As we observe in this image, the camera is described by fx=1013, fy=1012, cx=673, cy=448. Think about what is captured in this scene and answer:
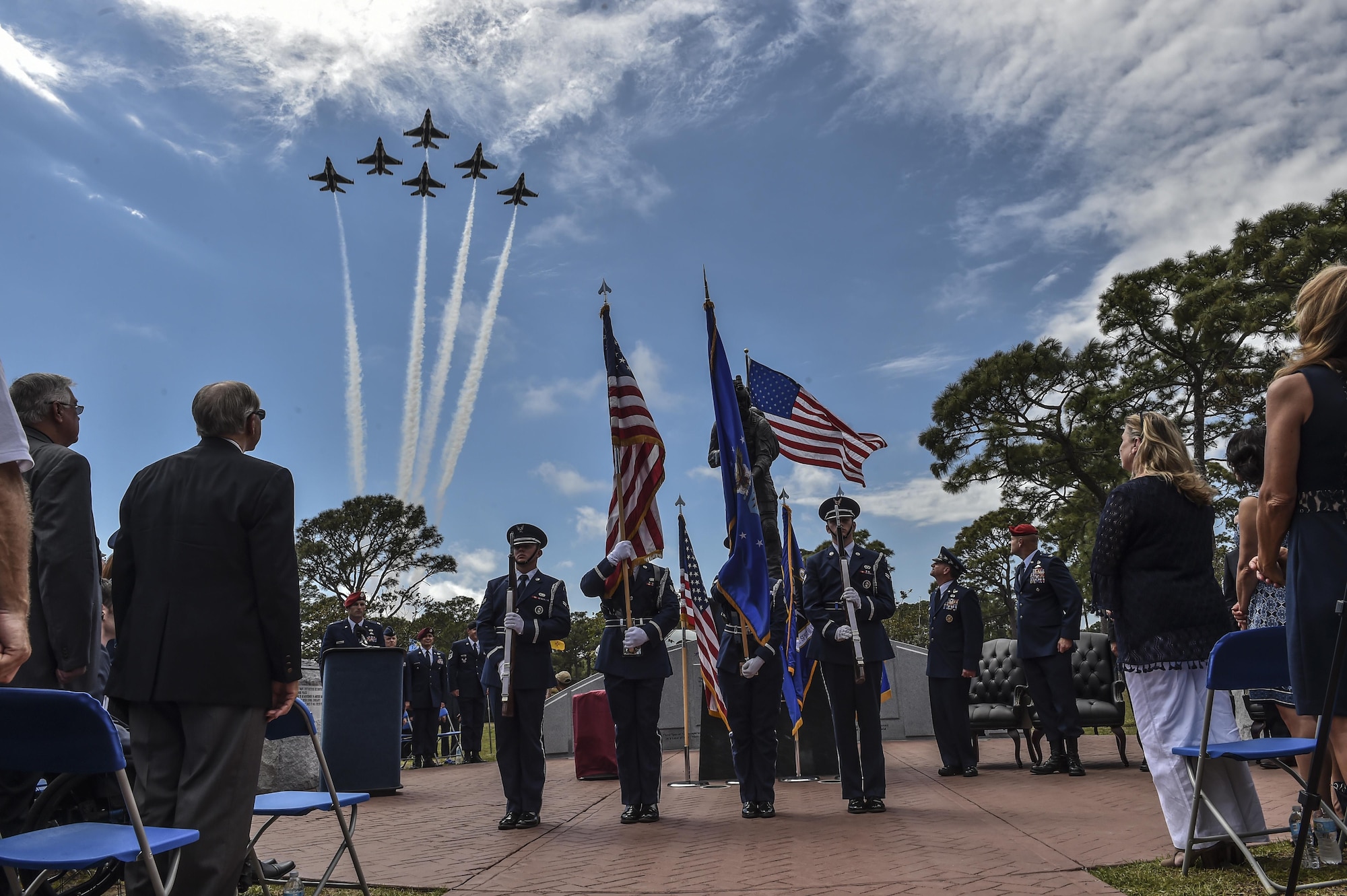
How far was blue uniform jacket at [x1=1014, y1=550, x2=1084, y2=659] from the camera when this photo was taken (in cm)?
925

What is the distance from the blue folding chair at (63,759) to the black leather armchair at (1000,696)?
28.5ft

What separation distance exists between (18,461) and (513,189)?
3985 centimetres

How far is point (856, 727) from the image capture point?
7.68 metres

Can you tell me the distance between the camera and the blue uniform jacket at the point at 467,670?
18141mm

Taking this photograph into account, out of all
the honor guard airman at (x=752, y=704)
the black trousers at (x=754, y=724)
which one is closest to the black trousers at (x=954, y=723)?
the honor guard airman at (x=752, y=704)

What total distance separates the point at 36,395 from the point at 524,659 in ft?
13.6

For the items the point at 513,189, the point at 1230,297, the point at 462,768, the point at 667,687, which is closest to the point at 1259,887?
the point at 462,768

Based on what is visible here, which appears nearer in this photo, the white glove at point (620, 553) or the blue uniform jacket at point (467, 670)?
the white glove at point (620, 553)

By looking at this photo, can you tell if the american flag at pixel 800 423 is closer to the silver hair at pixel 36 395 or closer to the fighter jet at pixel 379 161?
the silver hair at pixel 36 395

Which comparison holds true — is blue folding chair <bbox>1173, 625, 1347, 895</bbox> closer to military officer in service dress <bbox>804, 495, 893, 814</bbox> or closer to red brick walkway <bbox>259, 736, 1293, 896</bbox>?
red brick walkway <bbox>259, 736, 1293, 896</bbox>

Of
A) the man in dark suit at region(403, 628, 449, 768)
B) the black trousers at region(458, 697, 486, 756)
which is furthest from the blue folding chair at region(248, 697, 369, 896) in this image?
the black trousers at region(458, 697, 486, 756)

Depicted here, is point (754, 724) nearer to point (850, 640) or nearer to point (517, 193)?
point (850, 640)

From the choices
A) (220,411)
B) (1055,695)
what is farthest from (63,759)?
(1055,695)

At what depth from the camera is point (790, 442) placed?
10.4 metres
